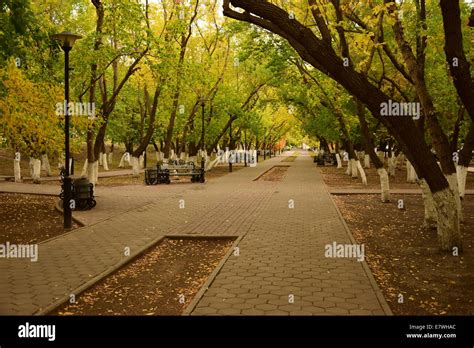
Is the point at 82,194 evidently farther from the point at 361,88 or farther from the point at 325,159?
the point at 325,159

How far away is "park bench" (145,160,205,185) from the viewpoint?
2403 cm

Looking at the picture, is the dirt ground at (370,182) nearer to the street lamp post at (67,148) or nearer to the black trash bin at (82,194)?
the black trash bin at (82,194)

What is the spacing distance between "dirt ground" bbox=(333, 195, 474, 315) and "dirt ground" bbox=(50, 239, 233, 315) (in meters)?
2.75

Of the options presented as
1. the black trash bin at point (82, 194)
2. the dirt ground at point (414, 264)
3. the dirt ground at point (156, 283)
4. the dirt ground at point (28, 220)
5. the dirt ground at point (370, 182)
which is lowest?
the dirt ground at point (156, 283)

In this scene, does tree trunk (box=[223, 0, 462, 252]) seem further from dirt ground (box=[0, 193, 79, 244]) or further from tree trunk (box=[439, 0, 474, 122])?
dirt ground (box=[0, 193, 79, 244])

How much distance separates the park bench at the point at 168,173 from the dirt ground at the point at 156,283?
14.9 m

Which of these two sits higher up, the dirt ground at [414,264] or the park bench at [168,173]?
the park bench at [168,173]

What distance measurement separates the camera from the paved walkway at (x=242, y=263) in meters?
5.62

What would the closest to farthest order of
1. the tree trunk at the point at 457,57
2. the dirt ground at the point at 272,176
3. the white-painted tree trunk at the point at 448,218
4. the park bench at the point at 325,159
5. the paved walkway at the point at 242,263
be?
1. the paved walkway at the point at 242,263
2. the tree trunk at the point at 457,57
3. the white-painted tree trunk at the point at 448,218
4. the dirt ground at the point at 272,176
5. the park bench at the point at 325,159

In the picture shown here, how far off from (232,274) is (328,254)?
2167mm

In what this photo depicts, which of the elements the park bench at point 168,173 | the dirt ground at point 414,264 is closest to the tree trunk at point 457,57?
the dirt ground at point 414,264

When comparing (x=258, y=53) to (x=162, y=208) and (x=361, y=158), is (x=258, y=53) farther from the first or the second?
(x=361, y=158)

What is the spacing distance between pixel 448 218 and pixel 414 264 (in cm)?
136

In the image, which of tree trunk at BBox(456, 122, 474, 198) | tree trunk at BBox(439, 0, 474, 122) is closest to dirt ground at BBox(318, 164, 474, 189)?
tree trunk at BBox(456, 122, 474, 198)
